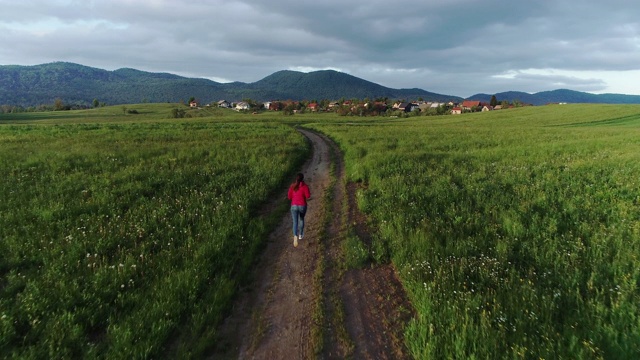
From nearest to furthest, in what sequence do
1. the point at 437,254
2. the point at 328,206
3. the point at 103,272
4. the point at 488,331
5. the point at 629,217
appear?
the point at 488,331 → the point at 103,272 → the point at 437,254 → the point at 629,217 → the point at 328,206

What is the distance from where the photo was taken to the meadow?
4805mm

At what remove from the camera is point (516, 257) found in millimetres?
6820

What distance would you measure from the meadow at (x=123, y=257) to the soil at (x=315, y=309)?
1.46ft

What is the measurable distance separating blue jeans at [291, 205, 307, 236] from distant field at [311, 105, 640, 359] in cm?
210

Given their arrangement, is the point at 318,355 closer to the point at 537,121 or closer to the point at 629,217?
the point at 629,217

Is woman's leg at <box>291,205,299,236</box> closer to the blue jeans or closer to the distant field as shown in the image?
the blue jeans

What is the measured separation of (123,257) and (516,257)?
27.3 feet

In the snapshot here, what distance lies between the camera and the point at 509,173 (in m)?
14.8

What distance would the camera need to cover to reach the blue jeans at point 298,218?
8570mm

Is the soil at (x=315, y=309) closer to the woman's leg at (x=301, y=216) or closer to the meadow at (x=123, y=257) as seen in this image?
the woman's leg at (x=301, y=216)

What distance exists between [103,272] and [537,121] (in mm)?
75895

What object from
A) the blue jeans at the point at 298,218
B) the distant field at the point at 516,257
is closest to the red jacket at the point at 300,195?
the blue jeans at the point at 298,218

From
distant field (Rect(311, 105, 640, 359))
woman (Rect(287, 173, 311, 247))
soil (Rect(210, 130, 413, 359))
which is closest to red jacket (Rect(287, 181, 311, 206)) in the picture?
woman (Rect(287, 173, 311, 247))

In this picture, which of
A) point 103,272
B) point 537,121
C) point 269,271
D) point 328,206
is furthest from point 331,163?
point 537,121
